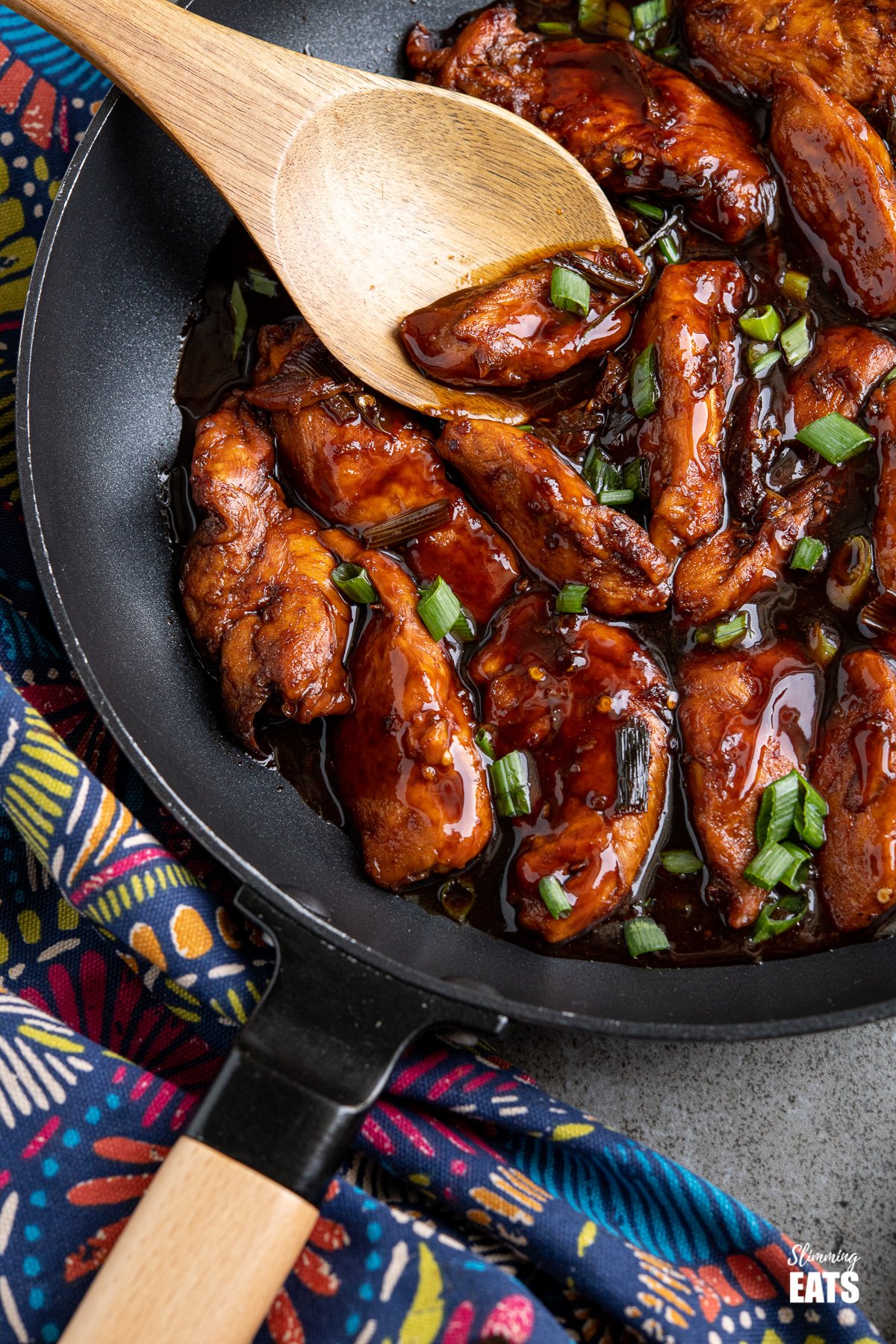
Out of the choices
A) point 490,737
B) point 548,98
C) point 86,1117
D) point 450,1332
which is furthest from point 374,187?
point 450,1332

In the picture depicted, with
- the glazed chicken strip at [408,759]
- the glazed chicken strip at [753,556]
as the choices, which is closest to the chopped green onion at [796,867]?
the glazed chicken strip at [753,556]

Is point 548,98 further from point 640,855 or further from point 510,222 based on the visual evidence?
point 640,855

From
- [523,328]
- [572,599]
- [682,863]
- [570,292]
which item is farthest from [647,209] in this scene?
[682,863]

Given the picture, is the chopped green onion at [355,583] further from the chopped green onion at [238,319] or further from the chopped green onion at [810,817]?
the chopped green onion at [810,817]

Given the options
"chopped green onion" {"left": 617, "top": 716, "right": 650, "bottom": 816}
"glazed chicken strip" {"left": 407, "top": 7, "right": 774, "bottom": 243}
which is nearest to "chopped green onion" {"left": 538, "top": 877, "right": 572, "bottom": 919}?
"chopped green onion" {"left": 617, "top": 716, "right": 650, "bottom": 816}

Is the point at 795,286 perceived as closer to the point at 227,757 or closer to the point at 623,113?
the point at 623,113

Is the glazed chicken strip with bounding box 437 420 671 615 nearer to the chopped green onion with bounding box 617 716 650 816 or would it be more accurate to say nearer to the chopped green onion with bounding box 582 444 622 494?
the chopped green onion with bounding box 582 444 622 494
